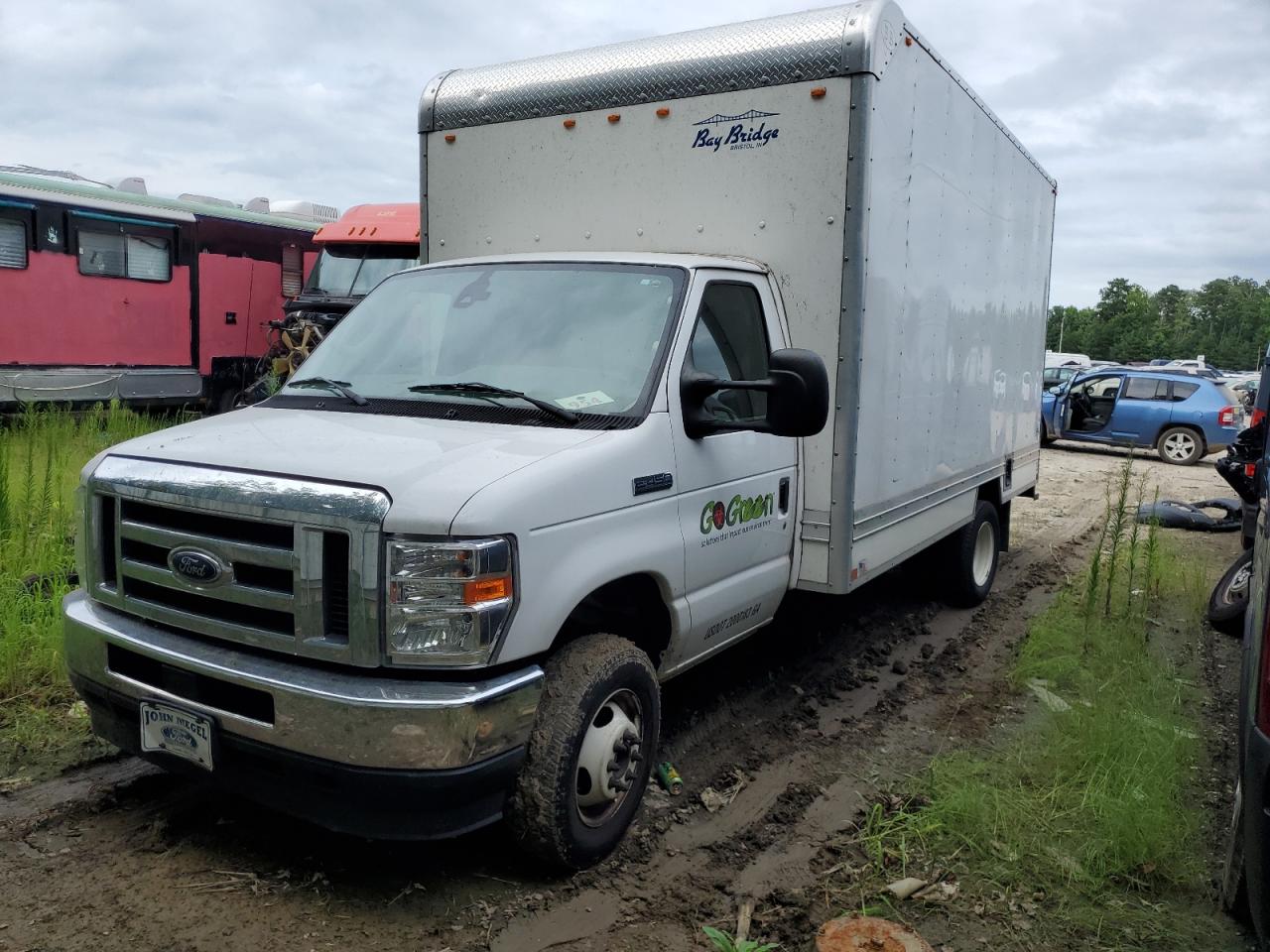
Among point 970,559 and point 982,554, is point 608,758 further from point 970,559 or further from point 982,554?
point 982,554

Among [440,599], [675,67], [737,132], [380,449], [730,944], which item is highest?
[675,67]

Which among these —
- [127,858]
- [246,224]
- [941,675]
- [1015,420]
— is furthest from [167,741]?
[246,224]

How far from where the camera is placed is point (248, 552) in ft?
10.4

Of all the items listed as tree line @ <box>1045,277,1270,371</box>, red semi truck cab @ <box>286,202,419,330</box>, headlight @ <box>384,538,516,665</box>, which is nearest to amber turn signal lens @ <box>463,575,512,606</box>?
headlight @ <box>384,538,516,665</box>

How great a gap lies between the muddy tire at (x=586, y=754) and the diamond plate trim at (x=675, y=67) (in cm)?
280

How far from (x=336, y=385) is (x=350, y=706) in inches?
64.9

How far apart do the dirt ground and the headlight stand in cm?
65

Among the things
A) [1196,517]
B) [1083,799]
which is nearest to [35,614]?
[1083,799]

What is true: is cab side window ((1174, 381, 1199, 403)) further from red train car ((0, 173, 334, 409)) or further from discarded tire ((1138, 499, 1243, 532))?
red train car ((0, 173, 334, 409))

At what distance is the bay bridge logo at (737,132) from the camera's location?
4.79 m

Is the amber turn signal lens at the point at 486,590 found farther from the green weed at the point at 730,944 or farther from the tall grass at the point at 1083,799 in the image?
the tall grass at the point at 1083,799

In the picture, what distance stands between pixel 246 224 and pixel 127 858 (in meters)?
14.0

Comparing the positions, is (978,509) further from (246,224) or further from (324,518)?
(246,224)

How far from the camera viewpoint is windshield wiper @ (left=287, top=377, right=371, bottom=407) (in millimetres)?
4016
